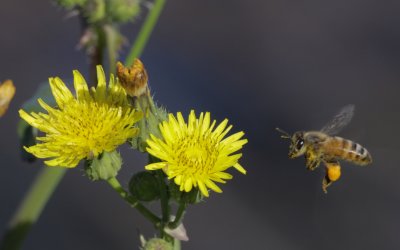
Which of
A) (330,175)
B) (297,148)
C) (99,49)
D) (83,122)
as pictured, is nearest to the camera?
(83,122)

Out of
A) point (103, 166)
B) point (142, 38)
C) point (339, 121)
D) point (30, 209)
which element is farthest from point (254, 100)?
point (103, 166)

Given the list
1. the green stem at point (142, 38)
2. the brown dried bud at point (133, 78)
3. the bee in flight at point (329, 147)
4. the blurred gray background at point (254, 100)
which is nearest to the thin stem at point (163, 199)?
the brown dried bud at point (133, 78)

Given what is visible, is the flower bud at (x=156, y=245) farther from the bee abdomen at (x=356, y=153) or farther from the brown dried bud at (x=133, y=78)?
the bee abdomen at (x=356, y=153)

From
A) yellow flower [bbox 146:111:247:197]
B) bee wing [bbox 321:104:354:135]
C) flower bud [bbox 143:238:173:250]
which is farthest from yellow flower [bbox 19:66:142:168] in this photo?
bee wing [bbox 321:104:354:135]

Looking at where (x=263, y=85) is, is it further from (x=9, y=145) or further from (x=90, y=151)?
(x=90, y=151)

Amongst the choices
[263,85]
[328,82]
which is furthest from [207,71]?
[328,82]

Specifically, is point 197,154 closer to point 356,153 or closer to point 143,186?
point 143,186
